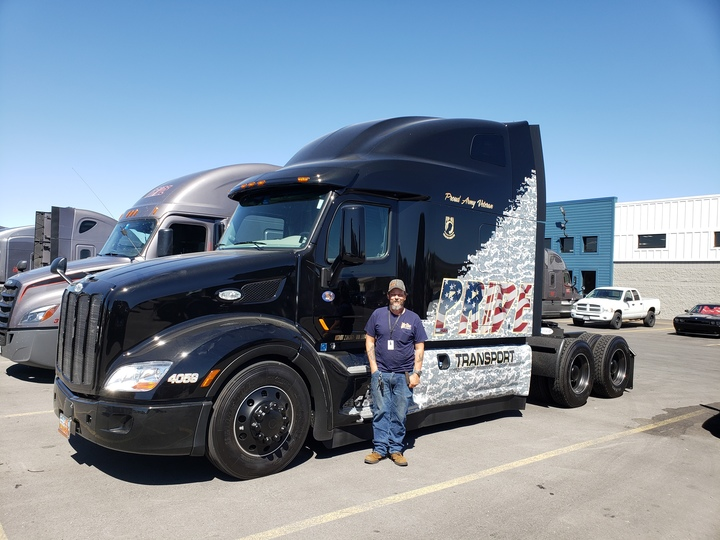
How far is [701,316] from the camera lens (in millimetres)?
23484

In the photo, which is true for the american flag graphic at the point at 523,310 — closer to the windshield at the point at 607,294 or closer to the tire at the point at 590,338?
the tire at the point at 590,338

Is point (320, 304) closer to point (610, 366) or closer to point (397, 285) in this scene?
point (397, 285)

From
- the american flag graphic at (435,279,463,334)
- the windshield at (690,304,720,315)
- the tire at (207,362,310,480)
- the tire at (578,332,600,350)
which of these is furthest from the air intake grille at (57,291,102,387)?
the windshield at (690,304,720,315)

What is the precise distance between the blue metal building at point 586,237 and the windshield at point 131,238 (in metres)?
32.6

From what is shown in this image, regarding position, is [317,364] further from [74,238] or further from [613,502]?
[74,238]

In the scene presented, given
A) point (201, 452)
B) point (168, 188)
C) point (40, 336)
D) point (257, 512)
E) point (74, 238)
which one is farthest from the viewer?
point (74, 238)

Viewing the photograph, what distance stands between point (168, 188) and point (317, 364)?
20.9 feet

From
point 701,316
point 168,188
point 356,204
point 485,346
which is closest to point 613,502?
point 485,346

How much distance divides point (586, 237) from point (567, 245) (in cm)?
130

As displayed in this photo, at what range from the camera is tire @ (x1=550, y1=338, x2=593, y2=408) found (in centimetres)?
822

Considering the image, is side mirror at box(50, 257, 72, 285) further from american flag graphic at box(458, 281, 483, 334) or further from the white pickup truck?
the white pickup truck

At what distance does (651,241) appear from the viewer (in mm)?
36875

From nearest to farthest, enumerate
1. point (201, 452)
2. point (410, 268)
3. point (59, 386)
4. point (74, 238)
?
1. point (201, 452)
2. point (59, 386)
3. point (410, 268)
4. point (74, 238)

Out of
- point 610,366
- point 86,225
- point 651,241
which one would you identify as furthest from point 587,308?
point 86,225
